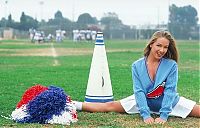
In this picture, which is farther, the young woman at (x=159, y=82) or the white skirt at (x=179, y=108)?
the white skirt at (x=179, y=108)

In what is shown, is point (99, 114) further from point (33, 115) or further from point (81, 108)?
point (33, 115)

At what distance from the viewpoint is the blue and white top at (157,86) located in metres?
5.96

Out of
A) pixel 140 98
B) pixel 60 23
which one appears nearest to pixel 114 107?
pixel 140 98

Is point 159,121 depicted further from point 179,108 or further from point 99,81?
point 99,81

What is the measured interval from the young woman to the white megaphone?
2.74 feet

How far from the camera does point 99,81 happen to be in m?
7.18

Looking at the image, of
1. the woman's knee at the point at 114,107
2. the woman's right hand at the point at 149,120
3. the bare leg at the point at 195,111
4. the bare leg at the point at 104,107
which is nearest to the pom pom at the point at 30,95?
the bare leg at the point at 104,107

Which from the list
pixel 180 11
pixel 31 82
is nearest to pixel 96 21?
pixel 180 11

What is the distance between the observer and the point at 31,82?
10992mm

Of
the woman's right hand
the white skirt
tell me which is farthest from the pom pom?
the woman's right hand

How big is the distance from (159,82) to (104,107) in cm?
84

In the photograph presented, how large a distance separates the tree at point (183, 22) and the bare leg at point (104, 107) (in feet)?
221

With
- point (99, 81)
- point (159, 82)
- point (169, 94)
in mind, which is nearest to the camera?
point (169, 94)

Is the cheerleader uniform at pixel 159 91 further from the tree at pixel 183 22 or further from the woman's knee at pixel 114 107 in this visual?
the tree at pixel 183 22
